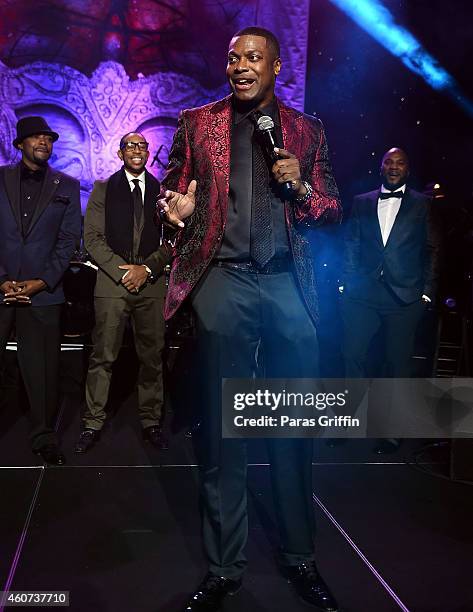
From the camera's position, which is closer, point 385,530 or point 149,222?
point 385,530

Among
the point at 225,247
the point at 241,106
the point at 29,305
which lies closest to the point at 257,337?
the point at 225,247

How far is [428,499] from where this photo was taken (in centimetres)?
340

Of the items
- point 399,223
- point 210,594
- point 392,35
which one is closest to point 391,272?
point 399,223

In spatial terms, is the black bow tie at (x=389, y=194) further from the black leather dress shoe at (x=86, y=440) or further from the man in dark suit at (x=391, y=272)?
the black leather dress shoe at (x=86, y=440)

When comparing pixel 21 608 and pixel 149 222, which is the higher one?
pixel 149 222

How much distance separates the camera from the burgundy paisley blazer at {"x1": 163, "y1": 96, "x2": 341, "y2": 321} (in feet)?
7.33

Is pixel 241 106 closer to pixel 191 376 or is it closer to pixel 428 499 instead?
pixel 428 499

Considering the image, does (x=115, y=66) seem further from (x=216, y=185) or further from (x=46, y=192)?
(x=216, y=185)

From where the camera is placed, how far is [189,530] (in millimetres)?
2938

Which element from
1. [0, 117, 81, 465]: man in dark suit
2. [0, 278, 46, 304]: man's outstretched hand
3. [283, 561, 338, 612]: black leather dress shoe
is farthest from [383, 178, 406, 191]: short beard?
[283, 561, 338, 612]: black leather dress shoe

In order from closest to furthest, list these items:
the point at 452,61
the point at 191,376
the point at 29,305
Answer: the point at 29,305 → the point at 191,376 → the point at 452,61

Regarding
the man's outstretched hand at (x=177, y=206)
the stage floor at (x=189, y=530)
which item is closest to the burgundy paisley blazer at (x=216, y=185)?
the man's outstretched hand at (x=177, y=206)

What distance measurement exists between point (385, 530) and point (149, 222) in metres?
2.44

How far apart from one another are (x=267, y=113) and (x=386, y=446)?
266 cm
